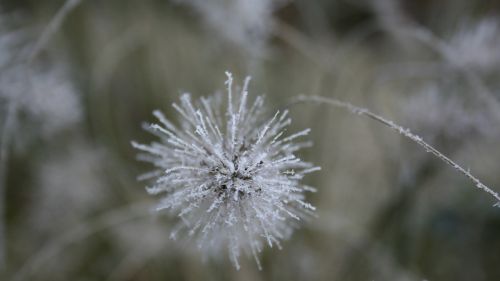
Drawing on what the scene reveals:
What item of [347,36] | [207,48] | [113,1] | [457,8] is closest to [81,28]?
[113,1]

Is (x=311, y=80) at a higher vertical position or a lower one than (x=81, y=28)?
lower

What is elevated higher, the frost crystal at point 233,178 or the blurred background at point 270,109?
the blurred background at point 270,109

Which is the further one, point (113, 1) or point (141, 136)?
point (113, 1)

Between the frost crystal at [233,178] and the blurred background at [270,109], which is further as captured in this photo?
the blurred background at [270,109]

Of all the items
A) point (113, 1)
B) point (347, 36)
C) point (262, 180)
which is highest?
point (113, 1)

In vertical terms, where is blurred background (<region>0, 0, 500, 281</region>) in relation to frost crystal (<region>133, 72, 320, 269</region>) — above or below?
above

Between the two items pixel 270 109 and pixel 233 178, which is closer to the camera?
pixel 233 178

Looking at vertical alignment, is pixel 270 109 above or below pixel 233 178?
above

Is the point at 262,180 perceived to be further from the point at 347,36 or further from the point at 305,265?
the point at 347,36
